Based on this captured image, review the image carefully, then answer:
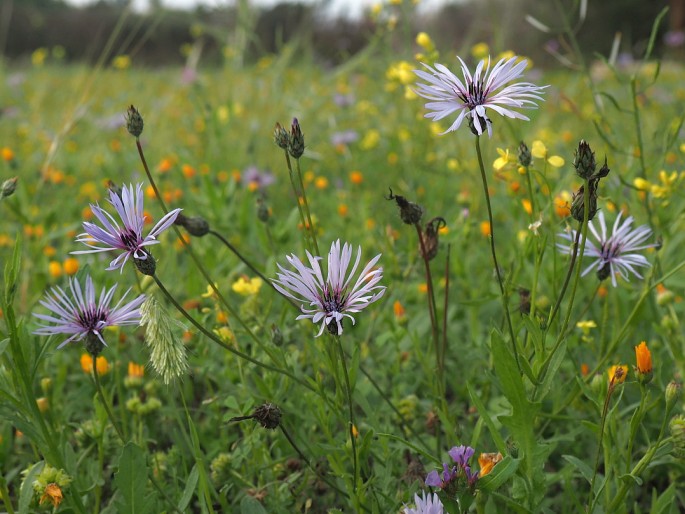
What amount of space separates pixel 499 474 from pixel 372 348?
0.81 meters

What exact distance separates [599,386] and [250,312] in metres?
0.67

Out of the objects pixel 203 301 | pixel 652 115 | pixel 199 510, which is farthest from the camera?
pixel 652 115

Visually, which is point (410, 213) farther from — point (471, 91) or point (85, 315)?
point (85, 315)

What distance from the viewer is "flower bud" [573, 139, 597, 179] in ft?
2.74

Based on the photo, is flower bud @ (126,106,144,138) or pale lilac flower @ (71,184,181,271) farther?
flower bud @ (126,106,144,138)

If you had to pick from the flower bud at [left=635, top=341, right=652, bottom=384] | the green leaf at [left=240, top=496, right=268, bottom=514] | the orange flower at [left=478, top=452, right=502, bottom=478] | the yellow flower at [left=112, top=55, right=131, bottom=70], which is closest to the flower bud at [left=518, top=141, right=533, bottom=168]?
A: the flower bud at [left=635, top=341, right=652, bottom=384]

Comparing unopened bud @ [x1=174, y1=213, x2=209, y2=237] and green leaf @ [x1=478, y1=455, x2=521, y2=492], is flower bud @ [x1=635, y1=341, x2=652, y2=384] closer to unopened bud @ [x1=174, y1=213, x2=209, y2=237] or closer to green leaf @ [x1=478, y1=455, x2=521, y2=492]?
green leaf @ [x1=478, y1=455, x2=521, y2=492]

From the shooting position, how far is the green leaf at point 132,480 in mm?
982

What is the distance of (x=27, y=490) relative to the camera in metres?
1.03

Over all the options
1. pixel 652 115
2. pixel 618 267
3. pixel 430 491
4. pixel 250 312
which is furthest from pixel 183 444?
pixel 652 115

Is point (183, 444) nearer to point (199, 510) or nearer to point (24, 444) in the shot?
point (199, 510)

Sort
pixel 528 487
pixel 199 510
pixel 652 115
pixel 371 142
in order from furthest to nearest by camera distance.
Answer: pixel 652 115 → pixel 371 142 → pixel 199 510 → pixel 528 487

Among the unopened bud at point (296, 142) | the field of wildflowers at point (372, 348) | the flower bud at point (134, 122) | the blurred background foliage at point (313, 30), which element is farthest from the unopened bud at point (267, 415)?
the blurred background foliage at point (313, 30)

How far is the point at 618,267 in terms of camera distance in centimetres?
119
